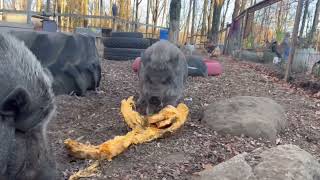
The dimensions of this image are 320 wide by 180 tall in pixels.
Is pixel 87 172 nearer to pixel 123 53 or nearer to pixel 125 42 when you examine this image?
pixel 123 53

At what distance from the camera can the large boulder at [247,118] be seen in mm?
4535

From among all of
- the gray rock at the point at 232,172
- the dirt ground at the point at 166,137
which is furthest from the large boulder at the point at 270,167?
the dirt ground at the point at 166,137

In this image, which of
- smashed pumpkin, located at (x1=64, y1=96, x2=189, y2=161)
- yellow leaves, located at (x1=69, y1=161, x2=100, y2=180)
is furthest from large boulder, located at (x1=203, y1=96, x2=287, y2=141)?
yellow leaves, located at (x1=69, y1=161, x2=100, y2=180)

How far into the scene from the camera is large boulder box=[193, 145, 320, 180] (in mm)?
2959

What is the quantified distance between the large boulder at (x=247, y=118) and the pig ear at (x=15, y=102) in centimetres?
297

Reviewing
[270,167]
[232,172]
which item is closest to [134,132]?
[232,172]

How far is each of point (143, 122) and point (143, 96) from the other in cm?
79

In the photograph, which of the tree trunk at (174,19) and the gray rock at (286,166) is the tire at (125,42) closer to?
the tree trunk at (174,19)

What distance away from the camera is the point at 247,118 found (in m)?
4.69

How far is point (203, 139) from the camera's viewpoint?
438 cm

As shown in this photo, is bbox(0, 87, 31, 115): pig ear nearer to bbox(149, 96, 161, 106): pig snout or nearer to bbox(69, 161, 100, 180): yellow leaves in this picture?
bbox(69, 161, 100, 180): yellow leaves

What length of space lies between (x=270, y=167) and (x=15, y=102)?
6.16 feet

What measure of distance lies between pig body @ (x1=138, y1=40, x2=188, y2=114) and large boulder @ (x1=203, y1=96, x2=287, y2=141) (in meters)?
0.52

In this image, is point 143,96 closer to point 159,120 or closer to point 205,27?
point 159,120
